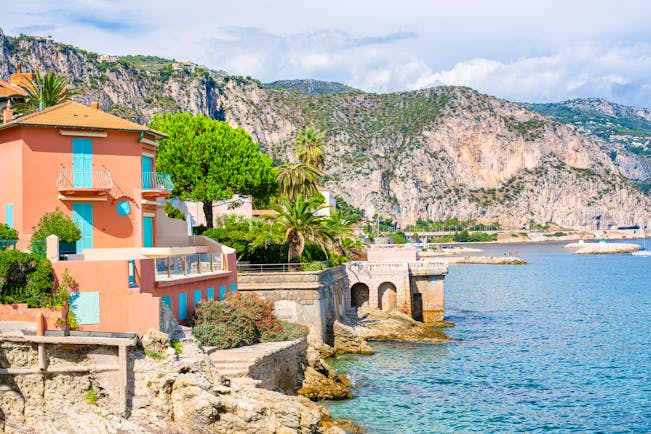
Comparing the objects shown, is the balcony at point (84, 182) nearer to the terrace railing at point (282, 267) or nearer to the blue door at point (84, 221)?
the blue door at point (84, 221)

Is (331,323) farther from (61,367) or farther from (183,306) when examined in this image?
(61,367)

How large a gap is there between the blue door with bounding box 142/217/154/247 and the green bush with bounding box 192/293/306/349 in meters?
3.75

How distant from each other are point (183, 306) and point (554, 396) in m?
17.6

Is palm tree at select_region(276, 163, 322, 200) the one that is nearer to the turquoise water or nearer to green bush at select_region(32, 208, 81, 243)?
the turquoise water

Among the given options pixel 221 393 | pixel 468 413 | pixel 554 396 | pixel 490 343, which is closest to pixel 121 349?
pixel 221 393

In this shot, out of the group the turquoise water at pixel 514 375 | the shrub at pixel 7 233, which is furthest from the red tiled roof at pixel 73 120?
the turquoise water at pixel 514 375

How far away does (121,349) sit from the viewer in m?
20.0

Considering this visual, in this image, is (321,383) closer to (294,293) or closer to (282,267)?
(294,293)

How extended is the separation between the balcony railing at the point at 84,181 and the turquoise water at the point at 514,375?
12033 mm

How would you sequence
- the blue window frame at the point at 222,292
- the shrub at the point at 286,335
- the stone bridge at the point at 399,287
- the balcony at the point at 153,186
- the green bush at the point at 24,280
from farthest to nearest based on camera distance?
the stone bridge at the point at 399,287 < the blue window frame at the point at 222,292 < the shrub at the point at 286,335 < the balcony at the point at 153,186 < the green bush at the point at 24,280

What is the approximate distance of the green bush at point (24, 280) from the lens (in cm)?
2134

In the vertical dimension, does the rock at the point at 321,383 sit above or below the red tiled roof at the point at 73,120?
below

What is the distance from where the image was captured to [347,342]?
136 ft

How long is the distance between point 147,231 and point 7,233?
6148mm
